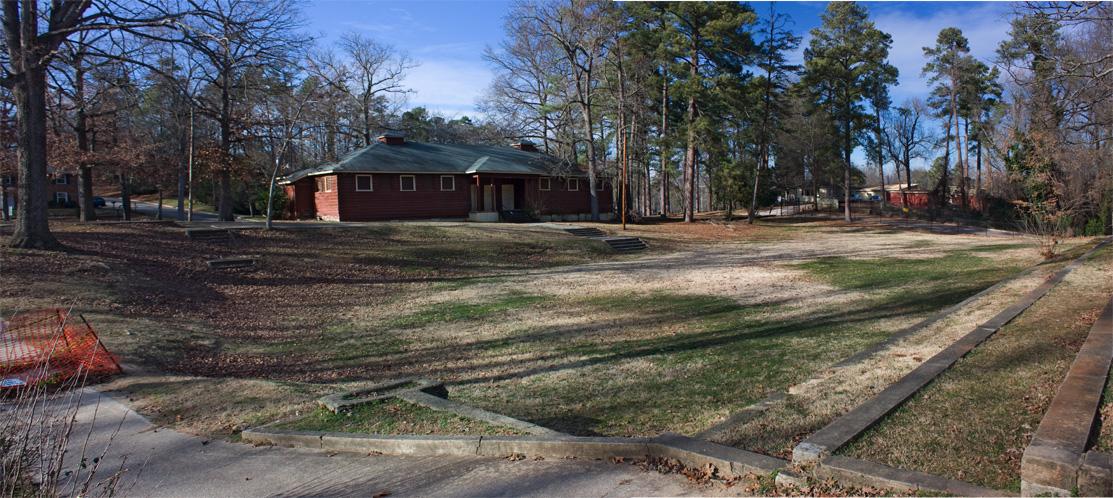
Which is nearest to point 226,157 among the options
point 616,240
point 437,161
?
point 437,161

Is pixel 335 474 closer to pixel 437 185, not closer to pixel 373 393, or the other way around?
pixel 373 393

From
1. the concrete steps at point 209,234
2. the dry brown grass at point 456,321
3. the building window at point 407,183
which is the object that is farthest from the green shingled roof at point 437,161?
the dry brown grass at point 456,321

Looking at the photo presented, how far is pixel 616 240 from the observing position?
1059 inches

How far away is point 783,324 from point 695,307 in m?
2.32

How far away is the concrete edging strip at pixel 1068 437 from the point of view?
122 inches

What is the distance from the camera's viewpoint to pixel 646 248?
27031 millimetres

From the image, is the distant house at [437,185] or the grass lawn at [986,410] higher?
the distant house at [437,185]

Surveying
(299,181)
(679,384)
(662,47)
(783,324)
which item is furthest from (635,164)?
(679,384)

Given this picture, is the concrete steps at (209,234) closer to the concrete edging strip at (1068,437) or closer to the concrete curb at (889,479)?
the concrete curb at (889,479)

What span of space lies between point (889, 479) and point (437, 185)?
1205 inches

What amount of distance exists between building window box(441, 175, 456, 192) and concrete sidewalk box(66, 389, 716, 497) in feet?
91.8

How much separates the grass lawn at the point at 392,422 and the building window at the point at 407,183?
1035 inches

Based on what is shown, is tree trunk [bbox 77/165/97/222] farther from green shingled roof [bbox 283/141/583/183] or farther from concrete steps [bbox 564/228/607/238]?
concrete steps [bbox 564/228/607/238]

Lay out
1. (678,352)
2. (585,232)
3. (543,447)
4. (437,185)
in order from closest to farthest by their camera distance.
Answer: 1. (543,447)
2. (678,352)
3. (585,232)
4. (437,185)
